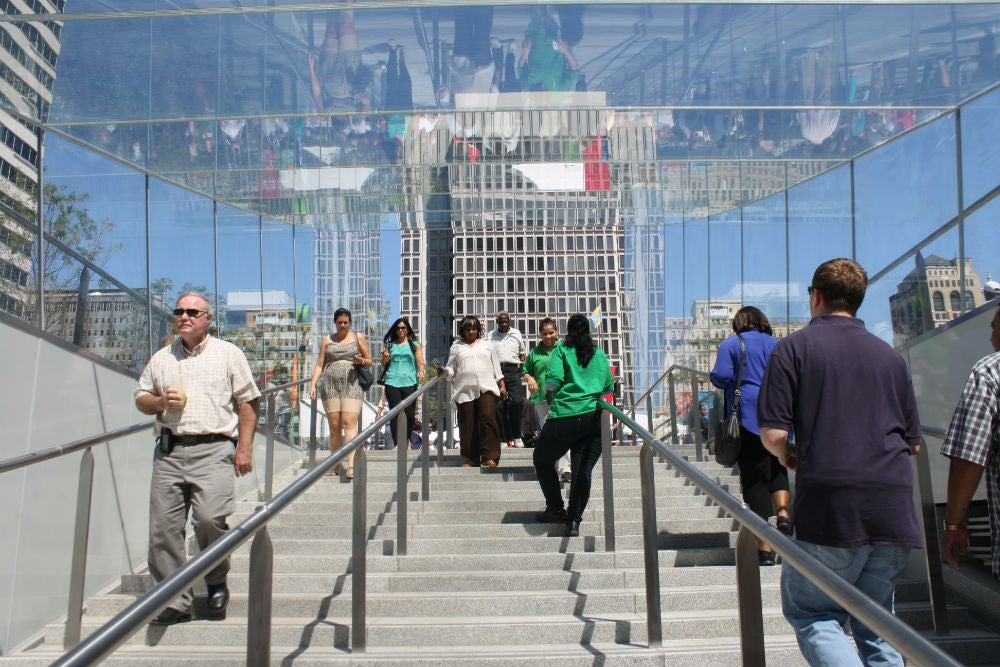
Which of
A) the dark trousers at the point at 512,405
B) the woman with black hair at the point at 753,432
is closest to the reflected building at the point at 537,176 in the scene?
the dark trousers at the point at 512,405

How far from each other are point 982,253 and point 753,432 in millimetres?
2243

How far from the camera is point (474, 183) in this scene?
11.3 meters

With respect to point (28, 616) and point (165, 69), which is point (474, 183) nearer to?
A: point (165, 69)

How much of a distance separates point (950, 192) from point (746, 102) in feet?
5.80

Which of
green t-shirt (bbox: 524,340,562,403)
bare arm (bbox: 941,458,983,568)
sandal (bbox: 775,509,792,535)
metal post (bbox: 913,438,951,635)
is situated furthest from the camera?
green t-shirt (bbox: 524,340,562,403)

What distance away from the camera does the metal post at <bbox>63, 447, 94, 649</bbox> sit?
14.6 ft

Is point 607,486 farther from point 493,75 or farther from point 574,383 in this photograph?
point 493,75

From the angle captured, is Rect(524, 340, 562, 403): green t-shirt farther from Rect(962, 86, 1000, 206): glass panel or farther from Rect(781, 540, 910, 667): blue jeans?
Rect(781, 540, 910, 667): blue jeans

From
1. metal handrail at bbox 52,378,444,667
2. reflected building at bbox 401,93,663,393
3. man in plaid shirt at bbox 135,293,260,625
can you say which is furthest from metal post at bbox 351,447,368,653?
reflected building at bbox 401,93,663,393

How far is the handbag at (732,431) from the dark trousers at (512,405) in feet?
14.2

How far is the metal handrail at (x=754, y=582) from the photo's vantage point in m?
1.67

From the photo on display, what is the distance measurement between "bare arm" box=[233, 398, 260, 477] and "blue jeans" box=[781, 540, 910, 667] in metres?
2.63

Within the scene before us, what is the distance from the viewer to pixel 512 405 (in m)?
9.68

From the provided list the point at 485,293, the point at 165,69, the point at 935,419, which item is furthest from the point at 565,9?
the point at 485,293
